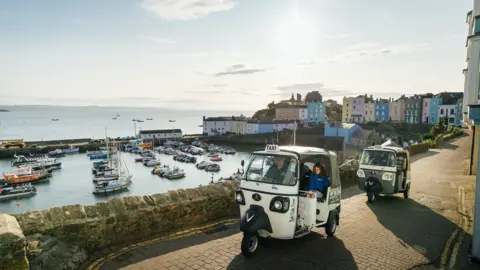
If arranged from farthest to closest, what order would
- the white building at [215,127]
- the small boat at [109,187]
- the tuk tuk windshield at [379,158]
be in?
the white building at [215,127] < the small boat at [109,187] < the tuk tuk windshield at [379,158]

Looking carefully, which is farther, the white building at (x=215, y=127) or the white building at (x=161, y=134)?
the white building at (x=215, y=127)

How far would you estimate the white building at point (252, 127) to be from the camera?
115 m

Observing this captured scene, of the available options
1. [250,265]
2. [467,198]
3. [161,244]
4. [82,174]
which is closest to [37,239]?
[161,244]

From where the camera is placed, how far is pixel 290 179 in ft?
22.9

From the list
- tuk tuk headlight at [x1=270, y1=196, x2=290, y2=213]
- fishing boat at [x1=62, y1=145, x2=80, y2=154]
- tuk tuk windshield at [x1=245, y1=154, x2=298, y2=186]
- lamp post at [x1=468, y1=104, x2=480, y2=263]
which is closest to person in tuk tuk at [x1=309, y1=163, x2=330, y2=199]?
tuk tuk windshield at [x1=245, y1=154, x2=298, y2=186]

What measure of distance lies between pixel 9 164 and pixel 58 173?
19585 millimetres

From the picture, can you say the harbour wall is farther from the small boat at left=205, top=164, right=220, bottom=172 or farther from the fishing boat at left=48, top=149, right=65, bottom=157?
the fishing boat at left=48, top=149, right=65, bottom=157

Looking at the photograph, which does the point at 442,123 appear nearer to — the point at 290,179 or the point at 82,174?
the point at 290,179

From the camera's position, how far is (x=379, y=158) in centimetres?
1258

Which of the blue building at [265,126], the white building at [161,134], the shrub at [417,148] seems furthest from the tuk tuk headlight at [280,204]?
the blue building at [265,126]

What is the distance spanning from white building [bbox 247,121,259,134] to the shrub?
8300 cm

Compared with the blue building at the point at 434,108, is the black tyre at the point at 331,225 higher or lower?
lower

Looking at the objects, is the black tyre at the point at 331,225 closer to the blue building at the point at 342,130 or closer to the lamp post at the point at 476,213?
the lamp post at the point at 476,213

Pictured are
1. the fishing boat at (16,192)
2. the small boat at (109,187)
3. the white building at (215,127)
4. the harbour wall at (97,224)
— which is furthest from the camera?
the white building at (215,127)
